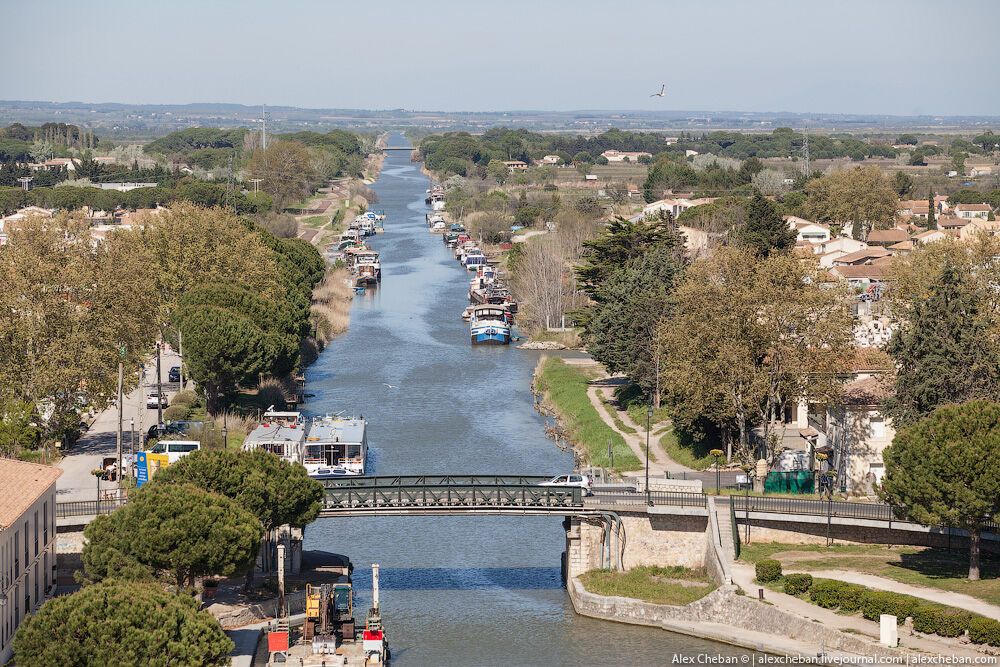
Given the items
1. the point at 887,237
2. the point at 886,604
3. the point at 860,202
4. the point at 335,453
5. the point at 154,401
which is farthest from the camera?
the point at 860,202

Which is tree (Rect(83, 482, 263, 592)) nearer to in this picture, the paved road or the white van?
the paved road

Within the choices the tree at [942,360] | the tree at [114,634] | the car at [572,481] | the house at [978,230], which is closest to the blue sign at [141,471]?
the car at [572,481]

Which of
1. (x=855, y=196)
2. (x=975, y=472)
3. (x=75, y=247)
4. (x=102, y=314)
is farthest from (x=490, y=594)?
(x=855, y=196)

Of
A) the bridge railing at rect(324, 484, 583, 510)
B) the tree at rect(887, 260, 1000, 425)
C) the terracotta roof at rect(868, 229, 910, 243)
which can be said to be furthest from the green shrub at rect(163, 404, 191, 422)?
the terracotta roof at rect(868, 229, 910, 243)

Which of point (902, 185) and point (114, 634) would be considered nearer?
point (114, 634)

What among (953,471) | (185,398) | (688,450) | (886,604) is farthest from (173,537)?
(185,398)

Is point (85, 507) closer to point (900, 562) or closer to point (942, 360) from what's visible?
point (900, 562)
